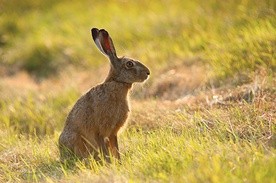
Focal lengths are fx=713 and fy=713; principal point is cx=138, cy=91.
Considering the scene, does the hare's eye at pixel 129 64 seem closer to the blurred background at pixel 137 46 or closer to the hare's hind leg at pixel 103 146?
the hare's hind leg at pixel 103 146

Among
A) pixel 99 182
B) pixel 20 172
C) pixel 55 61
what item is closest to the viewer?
pixel 99 182

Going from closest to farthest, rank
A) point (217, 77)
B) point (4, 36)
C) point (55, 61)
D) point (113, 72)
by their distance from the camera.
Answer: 1. point (113, 72)
2. point (217, 77)
3. point (55, 61)
4. point (4, 36)

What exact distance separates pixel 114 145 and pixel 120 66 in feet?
2.55

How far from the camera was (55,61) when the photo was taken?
12695mm

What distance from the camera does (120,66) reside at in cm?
664

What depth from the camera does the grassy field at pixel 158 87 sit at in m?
5.23

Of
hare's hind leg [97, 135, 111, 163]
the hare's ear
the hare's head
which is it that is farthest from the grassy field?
the hare's ear

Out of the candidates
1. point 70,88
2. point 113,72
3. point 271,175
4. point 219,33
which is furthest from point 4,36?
point 271,175

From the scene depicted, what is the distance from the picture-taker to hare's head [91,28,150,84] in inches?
259

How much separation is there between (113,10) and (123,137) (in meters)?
7.77

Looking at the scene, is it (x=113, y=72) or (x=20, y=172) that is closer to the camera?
(x=20, y=172)

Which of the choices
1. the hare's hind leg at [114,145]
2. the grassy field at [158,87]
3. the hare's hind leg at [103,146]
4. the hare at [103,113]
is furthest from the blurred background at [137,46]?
the hare's hind leg at [103,146]

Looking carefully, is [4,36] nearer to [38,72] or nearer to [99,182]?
[38,72]

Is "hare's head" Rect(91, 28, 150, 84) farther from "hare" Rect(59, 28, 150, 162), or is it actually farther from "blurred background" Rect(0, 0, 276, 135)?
"blurred background" Rect(0, 0, 276, 135)
